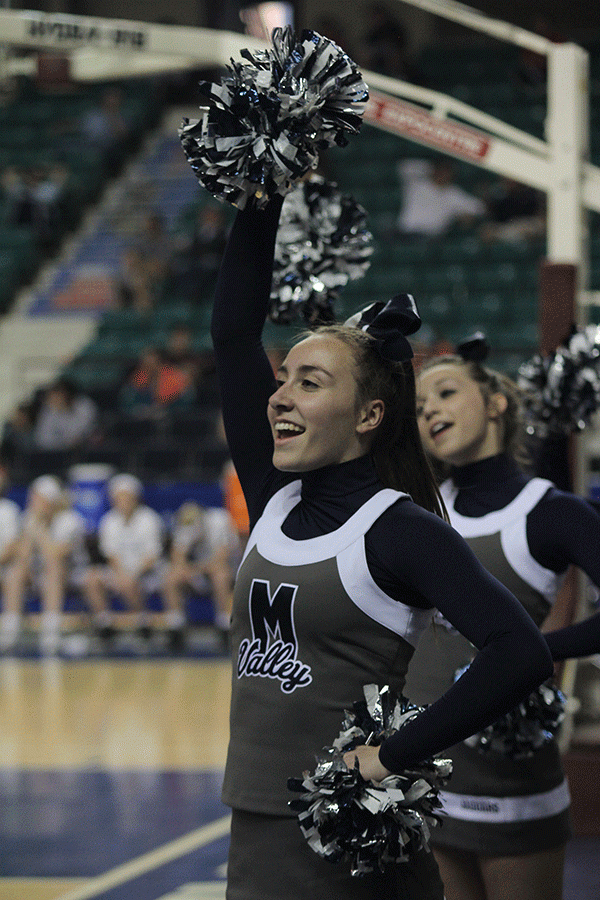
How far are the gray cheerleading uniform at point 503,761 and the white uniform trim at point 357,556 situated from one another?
2.50 feet

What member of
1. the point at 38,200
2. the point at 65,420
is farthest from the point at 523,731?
the point at 38,200

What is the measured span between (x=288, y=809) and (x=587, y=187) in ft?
11.7

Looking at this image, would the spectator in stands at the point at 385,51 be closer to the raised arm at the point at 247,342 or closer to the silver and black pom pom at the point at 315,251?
the silver and black pom pom at the point at 315,251

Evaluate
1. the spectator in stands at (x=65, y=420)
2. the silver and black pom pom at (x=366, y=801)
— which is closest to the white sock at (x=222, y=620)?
the spectator in stands at (x=65, y=420)

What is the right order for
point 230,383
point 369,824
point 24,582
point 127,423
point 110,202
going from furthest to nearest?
point 110,202 < point 127,423 < point 24,582 < point 230,383 < point 369,824

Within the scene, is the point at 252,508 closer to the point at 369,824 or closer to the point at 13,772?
the point at 369,824

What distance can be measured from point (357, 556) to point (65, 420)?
977cm

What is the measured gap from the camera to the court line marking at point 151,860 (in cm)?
408

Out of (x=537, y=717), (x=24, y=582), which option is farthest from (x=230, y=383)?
(x=24, y=582)

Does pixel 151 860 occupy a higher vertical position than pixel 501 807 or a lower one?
lower

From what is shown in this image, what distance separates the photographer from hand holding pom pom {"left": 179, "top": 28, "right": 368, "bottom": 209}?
192 centimetres

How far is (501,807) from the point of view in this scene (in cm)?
263

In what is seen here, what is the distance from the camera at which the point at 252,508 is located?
6.88 ft

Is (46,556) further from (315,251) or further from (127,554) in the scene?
(315,251)
